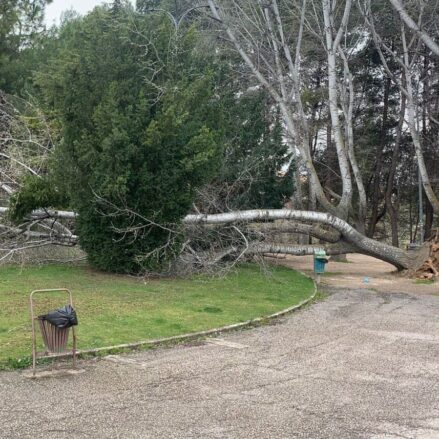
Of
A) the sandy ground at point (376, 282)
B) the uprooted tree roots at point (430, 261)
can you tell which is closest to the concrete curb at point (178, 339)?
the sandy ground at point (376, 282)

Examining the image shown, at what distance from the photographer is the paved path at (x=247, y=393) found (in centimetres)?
494

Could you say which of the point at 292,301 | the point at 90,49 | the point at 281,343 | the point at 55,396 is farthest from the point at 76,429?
the point at 90,49

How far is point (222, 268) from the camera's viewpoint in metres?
15.9

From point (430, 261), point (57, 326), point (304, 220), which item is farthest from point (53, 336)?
point (430, 261)

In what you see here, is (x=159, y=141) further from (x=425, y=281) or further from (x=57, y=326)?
(x=425, y=281)

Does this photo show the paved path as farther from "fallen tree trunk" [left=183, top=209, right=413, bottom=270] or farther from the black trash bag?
"fallen tree trunk" [left=183, top=209, right=413, bottom=270]

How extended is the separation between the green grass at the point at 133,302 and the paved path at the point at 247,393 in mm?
807

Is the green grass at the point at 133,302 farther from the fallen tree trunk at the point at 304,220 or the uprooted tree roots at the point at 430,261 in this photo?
the uprooted tree roots at the point at 430,261

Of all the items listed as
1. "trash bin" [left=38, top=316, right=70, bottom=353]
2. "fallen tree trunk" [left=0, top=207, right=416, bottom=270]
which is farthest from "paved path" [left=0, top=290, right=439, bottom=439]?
"fallen tree trunk" [left=0, top=207, right=416, bottom=270]

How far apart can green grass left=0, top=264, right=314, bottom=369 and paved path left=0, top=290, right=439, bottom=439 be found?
0.81 m

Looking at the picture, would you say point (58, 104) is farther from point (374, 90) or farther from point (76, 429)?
point (374, 90)

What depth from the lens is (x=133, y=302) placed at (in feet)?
36.9

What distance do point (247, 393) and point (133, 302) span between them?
5.60 meters

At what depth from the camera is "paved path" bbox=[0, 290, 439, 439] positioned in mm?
4938
